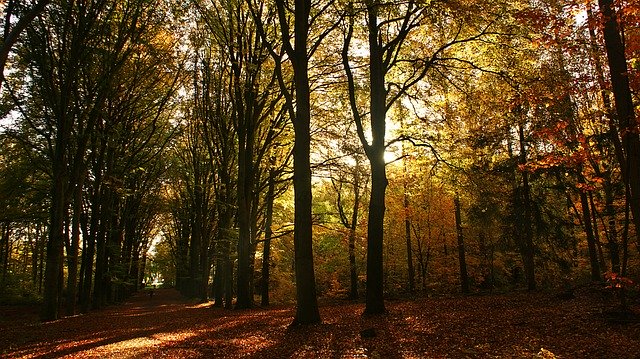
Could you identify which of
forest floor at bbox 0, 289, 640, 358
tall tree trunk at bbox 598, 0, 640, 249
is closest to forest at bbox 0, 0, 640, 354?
tall tree trunk at bbox 598, 0, 640, 249

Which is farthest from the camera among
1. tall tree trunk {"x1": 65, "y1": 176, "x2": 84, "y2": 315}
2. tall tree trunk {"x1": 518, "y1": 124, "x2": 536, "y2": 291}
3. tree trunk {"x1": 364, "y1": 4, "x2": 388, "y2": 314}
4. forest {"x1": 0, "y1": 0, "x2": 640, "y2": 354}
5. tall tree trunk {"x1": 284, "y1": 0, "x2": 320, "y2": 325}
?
tall tree trunk {"x1": 518, "y1": 124, "x2": 536, "y2": 291}

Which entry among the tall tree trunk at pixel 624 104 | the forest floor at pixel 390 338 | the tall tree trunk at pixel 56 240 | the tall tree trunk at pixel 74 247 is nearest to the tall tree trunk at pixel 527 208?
the forest floor at pixel 390 338

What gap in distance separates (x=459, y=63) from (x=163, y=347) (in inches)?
539

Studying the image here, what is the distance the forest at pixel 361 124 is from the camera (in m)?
11.7

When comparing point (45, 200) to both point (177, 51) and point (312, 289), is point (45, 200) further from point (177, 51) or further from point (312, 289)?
point (312, 289)

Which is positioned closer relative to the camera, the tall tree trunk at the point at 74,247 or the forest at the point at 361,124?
the forest at the point at 361,124

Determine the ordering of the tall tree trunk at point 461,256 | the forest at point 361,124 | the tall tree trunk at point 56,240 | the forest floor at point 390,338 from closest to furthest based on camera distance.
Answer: the forest floor at point 390,338 < the forest at point 361,124 < the tall tree trunk at point 56,240 < the tall tree trunk at point 461,256

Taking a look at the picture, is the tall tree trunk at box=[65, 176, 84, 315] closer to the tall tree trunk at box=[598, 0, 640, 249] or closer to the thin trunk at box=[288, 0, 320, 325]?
the thin trunk at box=[288, 0, 320, 325]

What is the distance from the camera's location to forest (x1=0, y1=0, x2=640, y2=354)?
11.7m

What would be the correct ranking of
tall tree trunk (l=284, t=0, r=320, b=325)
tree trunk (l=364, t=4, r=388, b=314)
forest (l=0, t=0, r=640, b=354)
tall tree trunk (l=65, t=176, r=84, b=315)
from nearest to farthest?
tall tree trunk (l=284, t=0, r=320, b=325), forest (l=0, t=0, r=640, b=354), tree trunk (l=364, t=4, r=388, b=314), tall tree trunk (l=65, t=176, r=84, b=315)

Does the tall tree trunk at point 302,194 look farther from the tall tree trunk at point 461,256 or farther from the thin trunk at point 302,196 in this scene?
the tall tree trunk at point 461,256

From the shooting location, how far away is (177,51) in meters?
22.0

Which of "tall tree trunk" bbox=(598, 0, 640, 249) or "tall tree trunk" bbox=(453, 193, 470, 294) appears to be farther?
"tall tree trunk" bbox=(453, 193, 470, 294)

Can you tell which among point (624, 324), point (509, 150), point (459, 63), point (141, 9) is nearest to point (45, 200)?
point (141, 9)
